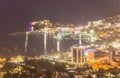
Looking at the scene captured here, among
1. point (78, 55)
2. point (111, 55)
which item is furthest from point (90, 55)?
point (111, 55)

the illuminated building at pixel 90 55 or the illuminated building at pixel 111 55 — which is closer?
the illuminated building at pixel 111 55

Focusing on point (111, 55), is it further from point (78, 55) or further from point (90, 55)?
point (78, 55)

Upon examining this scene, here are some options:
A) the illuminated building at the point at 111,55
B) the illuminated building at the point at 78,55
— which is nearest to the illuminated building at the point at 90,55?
the illuminated building at the point at 78,55

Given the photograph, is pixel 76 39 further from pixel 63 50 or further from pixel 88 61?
pixel 88 61

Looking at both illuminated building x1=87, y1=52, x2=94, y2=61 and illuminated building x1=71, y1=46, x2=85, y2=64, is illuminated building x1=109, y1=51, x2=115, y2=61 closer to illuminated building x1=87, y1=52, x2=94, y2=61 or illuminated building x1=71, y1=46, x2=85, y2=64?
illuminated building x1=87, y1=52, x2=94, y2=61

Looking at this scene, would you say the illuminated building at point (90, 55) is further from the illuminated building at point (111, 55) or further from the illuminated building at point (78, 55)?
the illuminated building at point (111, 55)

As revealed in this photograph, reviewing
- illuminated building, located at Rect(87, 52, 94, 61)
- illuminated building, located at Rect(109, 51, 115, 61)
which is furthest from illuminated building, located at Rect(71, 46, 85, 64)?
Answer: illuminated building, located at Rect(109, 51, 115, 61)

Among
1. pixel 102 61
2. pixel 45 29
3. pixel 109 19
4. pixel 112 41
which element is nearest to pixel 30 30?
pixel 45 29

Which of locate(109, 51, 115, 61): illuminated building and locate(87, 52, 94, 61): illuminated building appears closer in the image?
locate(109, 51, 115, 61): illuminated building
